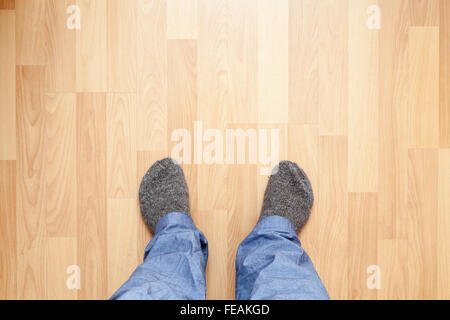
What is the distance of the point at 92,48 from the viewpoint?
791mm

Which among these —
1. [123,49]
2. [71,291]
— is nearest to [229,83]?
[123,49]

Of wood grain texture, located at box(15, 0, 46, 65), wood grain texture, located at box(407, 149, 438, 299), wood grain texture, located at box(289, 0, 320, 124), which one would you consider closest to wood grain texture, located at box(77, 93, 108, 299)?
wood grain texture, located at box(15, 0, 46, 65)

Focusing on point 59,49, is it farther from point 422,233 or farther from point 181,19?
→ point 422,233

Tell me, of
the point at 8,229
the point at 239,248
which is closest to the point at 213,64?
the point at 239,248

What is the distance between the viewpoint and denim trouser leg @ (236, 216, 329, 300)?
57cm

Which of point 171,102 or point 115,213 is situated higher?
point 171,102

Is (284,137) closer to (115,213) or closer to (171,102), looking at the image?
(171,102)

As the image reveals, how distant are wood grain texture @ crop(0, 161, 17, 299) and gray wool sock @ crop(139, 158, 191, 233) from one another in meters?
0.36

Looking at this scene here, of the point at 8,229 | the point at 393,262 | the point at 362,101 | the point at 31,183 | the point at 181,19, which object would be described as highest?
the point at 181,19

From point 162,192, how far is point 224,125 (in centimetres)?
25

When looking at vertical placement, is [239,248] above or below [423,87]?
below

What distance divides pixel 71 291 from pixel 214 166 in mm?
522

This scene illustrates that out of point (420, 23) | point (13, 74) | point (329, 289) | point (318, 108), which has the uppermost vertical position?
point (420, 23)

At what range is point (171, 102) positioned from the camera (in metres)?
0.79
